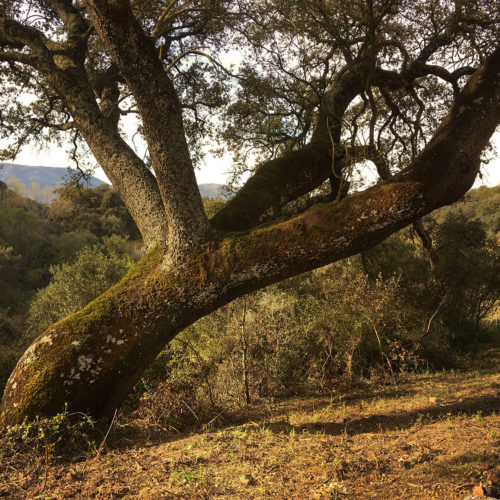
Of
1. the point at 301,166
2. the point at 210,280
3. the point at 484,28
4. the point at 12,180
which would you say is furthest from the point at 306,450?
the point at 12,180

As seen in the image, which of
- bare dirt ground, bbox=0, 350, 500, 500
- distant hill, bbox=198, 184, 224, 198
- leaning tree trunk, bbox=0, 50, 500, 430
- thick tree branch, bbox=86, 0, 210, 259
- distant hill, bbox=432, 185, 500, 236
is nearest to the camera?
bare dirt ground, bbox=0, 350, 500, 500

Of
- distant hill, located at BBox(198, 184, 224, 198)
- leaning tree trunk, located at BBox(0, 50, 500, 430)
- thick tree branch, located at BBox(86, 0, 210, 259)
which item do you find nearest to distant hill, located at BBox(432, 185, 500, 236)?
distant hill, located at BBox(198, 184, 224, 198)

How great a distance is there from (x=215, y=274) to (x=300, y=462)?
1.98 metres

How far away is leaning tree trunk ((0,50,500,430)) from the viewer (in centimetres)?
379

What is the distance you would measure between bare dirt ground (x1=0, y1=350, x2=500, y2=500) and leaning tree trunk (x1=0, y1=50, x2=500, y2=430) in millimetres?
740

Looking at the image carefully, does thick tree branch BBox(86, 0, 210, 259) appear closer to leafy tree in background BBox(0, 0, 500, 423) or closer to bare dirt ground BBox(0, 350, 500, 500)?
leafy tree in background BBox(0, 0, 500, 423)

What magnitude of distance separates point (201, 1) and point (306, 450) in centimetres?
643

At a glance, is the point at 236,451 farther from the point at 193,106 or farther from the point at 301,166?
the point at 193,106

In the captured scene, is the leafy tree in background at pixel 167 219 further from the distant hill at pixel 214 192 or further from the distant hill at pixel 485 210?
the distant hill at pixel 485 210

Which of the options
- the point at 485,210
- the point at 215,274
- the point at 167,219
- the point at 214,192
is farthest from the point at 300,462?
the point at 485,210

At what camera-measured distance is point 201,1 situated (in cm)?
566

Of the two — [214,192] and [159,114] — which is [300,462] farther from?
[214,192]

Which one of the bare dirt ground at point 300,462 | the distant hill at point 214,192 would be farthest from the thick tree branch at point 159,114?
the bare dirt ground at point 300,462

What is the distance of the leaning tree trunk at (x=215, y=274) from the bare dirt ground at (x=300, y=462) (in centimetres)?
74
